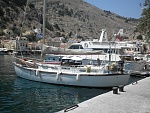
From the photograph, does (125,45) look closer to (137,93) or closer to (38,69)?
(38,69)

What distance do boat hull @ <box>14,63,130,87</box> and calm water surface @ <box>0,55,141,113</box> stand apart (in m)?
0.52

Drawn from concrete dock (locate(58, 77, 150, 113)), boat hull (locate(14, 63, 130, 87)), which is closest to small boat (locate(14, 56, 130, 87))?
boat hull (locate(14, 63, 130, 87))

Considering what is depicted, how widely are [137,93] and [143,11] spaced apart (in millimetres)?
19560

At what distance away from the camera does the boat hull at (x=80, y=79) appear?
23922 millimetres

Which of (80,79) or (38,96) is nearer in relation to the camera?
(38,96)

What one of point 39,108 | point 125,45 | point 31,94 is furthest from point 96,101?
point 125,45

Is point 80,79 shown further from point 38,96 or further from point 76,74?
point 38,96

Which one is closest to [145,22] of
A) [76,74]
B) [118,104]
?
[76,74]

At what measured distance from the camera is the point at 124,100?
1412cm

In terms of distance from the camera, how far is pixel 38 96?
21016 millimetres

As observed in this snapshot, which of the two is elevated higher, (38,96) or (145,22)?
(145,22)

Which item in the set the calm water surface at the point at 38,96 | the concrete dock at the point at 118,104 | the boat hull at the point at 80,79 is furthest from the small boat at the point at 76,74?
the concrete dock at the point at 118,104

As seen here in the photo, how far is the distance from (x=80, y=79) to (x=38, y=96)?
17.2 feet

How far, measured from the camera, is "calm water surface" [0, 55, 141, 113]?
56.1ft
